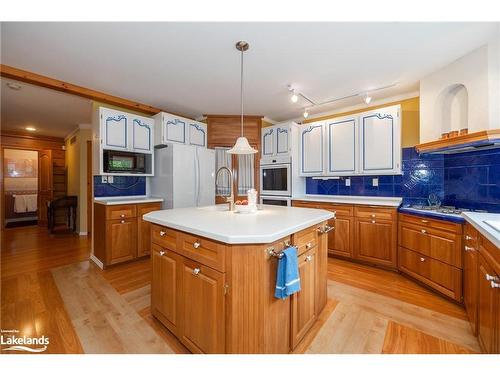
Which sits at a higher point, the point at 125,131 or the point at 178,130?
the point at 178,130

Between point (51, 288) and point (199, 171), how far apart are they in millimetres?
2206

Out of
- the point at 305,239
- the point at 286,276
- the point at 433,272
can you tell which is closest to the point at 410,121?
the point at 433,272

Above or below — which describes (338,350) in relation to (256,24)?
below

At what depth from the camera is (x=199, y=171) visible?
11.4 ft

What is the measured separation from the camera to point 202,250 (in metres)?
1.20

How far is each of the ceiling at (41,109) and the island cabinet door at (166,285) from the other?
2.95 metres

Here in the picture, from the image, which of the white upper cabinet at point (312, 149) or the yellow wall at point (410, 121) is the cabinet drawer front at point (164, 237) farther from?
the yellow wall at point (410, 121)

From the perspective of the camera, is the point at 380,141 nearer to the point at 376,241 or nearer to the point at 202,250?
the point at 376,241

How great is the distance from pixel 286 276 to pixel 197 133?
313 centimetres

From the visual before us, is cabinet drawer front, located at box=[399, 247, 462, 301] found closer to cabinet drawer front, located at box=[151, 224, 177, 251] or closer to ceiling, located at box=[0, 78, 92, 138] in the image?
cabinet drawer front, located at box=[151, 224, 177, 251]

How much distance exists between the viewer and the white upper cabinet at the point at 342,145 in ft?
10.2

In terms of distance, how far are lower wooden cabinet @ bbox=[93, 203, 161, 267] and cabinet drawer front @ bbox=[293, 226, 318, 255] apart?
2.44 meters
